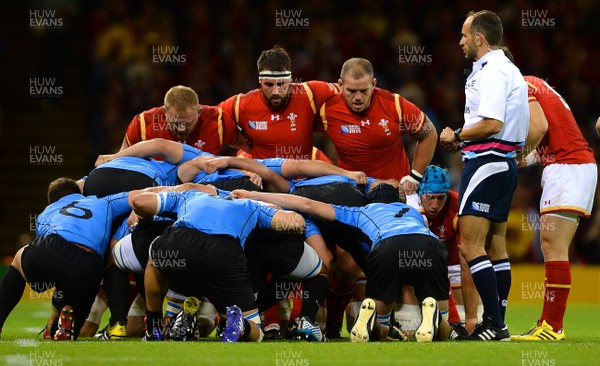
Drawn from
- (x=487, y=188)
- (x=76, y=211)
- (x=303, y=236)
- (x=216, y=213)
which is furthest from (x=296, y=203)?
(x=76, y=211)

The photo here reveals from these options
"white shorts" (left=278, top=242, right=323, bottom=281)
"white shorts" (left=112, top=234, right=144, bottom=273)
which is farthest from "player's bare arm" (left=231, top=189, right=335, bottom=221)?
"white shorts" (left=112, top=234, right=144, bottom=273)

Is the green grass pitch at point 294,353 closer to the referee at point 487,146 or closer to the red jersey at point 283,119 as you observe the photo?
the referee at point 487,146

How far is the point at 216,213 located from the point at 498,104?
229 cm

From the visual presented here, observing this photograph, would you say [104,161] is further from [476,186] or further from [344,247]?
[476,186]

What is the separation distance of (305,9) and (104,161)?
8.68m

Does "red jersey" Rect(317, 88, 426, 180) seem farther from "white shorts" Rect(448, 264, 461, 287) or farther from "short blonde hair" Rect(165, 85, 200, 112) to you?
"short blonde hair" Rect(165, 85, 200, 112)

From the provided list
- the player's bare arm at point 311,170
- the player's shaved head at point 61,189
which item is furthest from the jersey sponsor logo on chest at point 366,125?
the player's shaved head at point 61,189

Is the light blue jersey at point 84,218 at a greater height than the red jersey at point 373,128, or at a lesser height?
lesser

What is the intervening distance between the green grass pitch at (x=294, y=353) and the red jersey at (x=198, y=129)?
8.02 ft

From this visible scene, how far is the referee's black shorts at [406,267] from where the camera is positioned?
818cm

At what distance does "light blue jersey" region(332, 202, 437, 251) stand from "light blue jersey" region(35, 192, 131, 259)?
188 centimetres

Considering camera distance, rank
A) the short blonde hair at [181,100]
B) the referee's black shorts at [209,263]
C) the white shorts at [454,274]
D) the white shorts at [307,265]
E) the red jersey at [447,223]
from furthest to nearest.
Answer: the white shorts at [454,274], the short blonde hair at [181,100], the red jersey at [447,223], the white shorts at [307,265], the referee's black shorts at [209,263]

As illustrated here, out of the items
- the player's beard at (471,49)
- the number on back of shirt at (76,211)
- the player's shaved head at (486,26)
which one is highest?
the player's shaved head at (486,26)

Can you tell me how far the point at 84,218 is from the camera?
28.4 ft
